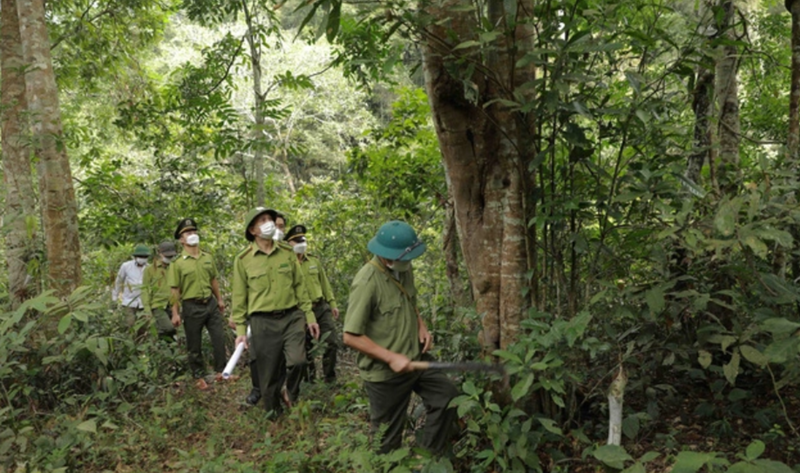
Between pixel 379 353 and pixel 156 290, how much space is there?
13.7ft

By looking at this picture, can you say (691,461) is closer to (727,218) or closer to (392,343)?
(727,218)

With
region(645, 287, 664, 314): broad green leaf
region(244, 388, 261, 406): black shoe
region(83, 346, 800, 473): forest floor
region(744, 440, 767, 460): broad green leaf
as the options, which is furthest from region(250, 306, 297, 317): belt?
region(744, 440, 767, 460): broad green leaf

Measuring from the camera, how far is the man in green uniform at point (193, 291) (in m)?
7.44

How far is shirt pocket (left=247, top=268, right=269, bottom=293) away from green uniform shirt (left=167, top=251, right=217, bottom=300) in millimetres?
2007

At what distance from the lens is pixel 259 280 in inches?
224

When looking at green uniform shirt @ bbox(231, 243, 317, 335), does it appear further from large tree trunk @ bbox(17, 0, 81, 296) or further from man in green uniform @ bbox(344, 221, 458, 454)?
large tree trunk @ bbox(17, 0, 81, 296)

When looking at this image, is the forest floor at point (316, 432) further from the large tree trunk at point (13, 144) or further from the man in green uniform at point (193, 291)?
the large tree trunk at point (13, 144)

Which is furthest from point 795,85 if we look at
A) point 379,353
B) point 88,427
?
point 88,427

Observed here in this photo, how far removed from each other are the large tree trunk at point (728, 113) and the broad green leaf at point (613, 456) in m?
2.48

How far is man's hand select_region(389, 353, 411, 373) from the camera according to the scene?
3951 millimetres

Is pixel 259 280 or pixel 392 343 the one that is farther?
pixel 259 280

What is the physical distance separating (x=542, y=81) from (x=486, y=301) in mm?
1731

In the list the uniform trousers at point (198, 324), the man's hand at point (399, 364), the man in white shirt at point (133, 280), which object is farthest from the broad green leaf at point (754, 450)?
the man in white shirt at point (133, 280)

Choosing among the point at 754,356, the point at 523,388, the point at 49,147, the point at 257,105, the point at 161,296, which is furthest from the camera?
the point at 257,105
